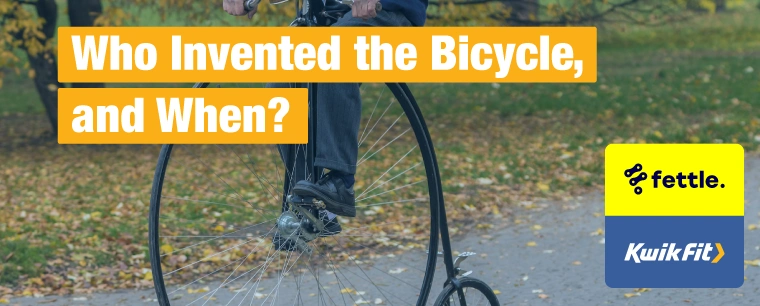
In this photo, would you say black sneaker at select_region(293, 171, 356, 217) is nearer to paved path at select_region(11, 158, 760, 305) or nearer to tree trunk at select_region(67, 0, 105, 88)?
paved path at select_region(11, 158, 760, 305)

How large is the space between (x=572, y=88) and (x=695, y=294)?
35.0 feet

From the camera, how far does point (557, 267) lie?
237 inches

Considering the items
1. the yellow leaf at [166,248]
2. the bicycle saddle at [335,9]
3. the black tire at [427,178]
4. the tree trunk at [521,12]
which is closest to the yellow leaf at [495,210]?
the yellow leaf at [166,248]

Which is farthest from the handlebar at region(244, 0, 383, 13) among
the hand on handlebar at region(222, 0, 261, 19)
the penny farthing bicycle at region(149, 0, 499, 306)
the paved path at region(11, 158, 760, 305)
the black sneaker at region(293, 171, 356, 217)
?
the paved path at region(11, 158, 760, 305)

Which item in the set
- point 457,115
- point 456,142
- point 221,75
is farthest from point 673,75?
point 221,75

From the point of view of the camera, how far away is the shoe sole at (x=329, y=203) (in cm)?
381

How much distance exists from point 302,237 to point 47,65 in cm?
819

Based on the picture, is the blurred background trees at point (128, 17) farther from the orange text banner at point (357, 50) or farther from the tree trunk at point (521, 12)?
the orange text banner at point (357, 50)

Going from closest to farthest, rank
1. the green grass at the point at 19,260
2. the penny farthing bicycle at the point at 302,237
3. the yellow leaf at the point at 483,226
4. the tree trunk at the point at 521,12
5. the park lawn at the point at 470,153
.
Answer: the penny farthing bicycle at the point at 302,237
the green grass at the point at 19,260
the park lawn at the point at 470,153
the yellow leaf at the point at 483,226
the tree trunk at the point at 521,12

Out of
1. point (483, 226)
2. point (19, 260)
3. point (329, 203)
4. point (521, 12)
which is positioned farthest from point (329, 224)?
point (521, 12)

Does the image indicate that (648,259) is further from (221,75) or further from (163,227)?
(163,227)

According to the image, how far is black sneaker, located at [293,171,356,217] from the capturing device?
3.81 m

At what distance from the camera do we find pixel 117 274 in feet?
20.0

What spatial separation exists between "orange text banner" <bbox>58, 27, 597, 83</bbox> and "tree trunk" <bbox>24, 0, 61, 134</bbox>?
5807mm
